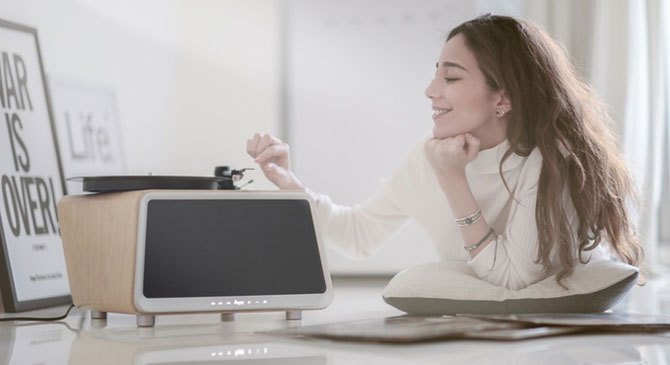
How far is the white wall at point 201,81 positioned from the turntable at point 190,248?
1.25m

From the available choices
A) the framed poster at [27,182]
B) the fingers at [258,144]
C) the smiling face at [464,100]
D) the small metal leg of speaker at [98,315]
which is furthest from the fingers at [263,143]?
the framed poster at [27,182]

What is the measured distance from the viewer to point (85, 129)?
256cm

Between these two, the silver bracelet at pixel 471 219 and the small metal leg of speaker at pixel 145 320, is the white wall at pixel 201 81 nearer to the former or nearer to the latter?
the small metal leg of speaker at pixel 145 320

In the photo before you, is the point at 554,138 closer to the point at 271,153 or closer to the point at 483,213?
the point at 483,213

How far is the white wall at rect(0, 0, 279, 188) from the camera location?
9.95 feet

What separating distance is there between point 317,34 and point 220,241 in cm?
181

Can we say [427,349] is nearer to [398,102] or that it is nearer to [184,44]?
[398,102]

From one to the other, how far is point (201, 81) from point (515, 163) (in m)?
1.79

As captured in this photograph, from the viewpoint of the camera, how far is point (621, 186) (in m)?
1.87

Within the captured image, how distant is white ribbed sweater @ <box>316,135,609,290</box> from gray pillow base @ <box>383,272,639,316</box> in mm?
64

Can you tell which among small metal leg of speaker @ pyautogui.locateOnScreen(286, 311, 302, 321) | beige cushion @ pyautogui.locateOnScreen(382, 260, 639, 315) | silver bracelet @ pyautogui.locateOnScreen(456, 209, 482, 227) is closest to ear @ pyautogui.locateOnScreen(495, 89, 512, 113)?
silver bracelet @ pyautogui.locateOnScreen(456, 209, 482, 227)

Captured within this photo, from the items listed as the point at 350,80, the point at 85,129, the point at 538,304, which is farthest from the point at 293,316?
the point at 350,80

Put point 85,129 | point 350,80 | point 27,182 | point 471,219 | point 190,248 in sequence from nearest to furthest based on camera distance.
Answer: point 190,248 < point 471,219 < point 27,182 < point 85,129 < point 350,80

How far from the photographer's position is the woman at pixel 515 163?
5.69ft
